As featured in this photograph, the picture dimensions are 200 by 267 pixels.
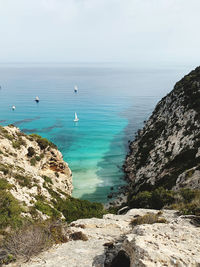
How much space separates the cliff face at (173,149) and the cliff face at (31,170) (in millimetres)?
13561

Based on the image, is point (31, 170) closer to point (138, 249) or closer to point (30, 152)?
point (30, 152)

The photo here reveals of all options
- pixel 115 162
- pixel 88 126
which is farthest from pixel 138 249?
pixel 88 126

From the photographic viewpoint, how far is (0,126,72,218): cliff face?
19.1 m

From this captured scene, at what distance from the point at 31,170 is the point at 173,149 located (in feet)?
78.6

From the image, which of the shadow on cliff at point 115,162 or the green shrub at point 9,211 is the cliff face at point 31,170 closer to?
the green shrub at point 9,211

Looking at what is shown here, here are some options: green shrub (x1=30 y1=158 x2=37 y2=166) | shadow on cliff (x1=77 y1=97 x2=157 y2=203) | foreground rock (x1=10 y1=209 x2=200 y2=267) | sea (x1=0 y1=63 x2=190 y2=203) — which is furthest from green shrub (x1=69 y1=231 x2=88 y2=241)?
sea (x1=0 y1=63 x2=190 y2=203)

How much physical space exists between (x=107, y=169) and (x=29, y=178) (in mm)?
26235

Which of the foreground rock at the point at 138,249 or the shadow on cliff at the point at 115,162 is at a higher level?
the foreground rock at the point at 138,249

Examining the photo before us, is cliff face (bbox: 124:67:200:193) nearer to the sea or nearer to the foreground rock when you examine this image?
the sea

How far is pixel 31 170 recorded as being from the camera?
89.8 ft

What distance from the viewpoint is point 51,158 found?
33594 millimetres

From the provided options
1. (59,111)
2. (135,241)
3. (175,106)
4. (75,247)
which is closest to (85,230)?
(75,247)

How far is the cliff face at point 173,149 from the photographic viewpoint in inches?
1025

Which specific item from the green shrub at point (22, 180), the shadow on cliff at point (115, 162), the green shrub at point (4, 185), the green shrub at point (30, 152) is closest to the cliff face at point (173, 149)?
the shadow on cliff at point (115, 162)
